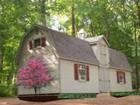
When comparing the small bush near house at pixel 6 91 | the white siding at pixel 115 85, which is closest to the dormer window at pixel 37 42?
the small bush near house at pixel 6 91

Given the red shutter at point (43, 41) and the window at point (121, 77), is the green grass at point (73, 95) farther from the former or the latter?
the window at point (121, 77)

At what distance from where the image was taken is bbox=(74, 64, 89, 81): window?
1062 inches

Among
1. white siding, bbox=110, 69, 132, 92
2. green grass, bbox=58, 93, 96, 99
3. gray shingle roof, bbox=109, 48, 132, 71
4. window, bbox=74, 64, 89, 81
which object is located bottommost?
green grass, bbox=58, 93, 96, 99

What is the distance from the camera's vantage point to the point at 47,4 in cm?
4397

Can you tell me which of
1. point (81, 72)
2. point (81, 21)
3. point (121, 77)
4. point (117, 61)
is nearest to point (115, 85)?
point (121, 77)

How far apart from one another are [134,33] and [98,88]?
20188 mm

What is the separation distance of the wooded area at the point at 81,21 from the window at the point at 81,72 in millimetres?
11284

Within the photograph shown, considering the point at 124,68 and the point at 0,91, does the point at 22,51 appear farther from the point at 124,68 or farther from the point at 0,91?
the point at 124,68

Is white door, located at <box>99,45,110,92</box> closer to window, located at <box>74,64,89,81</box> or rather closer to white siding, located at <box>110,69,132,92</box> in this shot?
white siding, located at <box>110,69,132,92</box>

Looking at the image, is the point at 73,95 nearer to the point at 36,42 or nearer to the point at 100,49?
the point at 36,42

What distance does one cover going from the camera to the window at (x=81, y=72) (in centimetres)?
2697

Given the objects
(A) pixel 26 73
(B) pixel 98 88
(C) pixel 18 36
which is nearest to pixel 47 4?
(C) pixel 18 36

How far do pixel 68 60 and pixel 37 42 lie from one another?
11.7ft

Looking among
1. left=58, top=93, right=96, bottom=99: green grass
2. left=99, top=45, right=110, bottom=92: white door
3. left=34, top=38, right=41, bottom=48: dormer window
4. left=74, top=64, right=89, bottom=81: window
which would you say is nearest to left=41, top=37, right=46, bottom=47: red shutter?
left=34, top=38, right=41, bottom=48: dormer window
